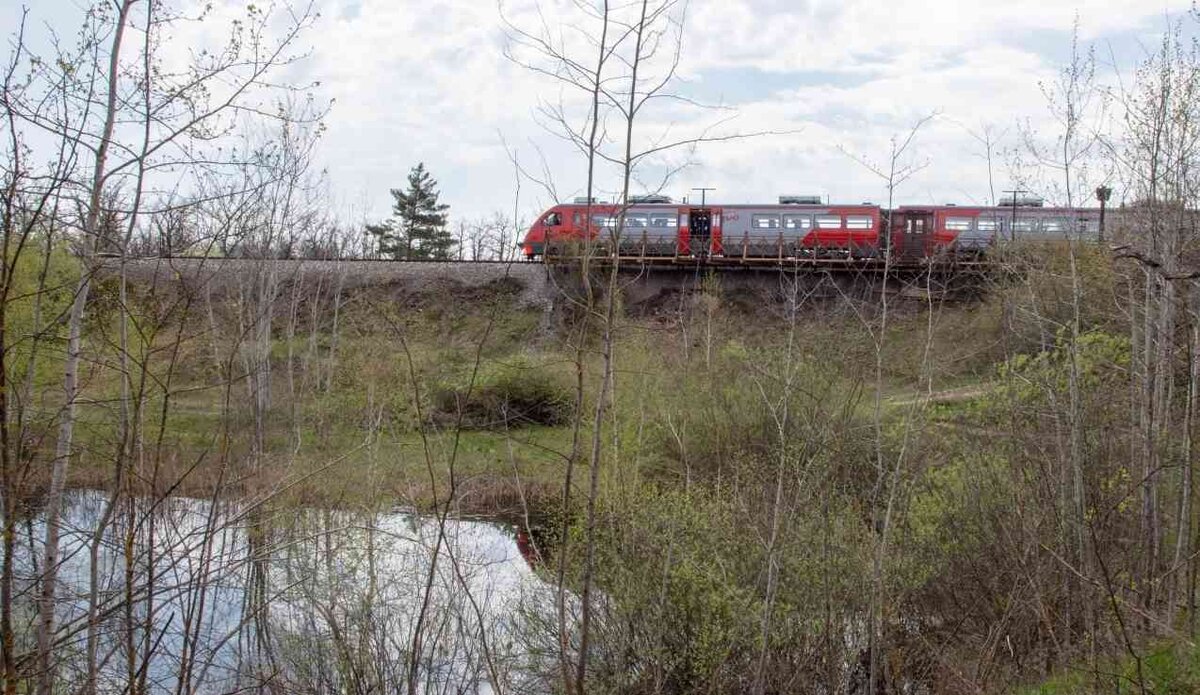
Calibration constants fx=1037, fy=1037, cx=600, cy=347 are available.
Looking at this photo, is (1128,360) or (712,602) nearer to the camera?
(712,602)

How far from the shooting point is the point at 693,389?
60.6 ft

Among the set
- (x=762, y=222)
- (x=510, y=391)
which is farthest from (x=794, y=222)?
(x=510, y=391)

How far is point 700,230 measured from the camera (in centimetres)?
3412

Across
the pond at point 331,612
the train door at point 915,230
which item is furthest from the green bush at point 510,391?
the train door at point 915,230

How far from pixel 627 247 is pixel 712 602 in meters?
22.4

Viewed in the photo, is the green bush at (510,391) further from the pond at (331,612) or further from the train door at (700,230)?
the pond at (331,612)

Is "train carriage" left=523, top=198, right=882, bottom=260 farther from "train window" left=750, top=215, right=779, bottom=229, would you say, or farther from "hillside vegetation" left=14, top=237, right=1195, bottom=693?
"hillside vegetation" left=14, top=237, right=1195, bottom=693

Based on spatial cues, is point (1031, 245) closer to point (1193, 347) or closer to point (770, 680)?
point (1193, 347)

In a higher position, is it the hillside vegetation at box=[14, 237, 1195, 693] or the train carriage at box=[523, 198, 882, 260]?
the train carriage at box=[523, 198, 882, 260]

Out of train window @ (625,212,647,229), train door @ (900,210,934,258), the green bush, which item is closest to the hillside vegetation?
the green bush

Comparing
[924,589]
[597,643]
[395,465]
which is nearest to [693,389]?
[395,465]

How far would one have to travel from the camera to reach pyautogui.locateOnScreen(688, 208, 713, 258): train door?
1334 inches

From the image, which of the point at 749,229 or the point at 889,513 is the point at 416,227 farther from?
the point at 889,513

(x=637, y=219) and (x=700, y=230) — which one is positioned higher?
(x=637, y=219)
